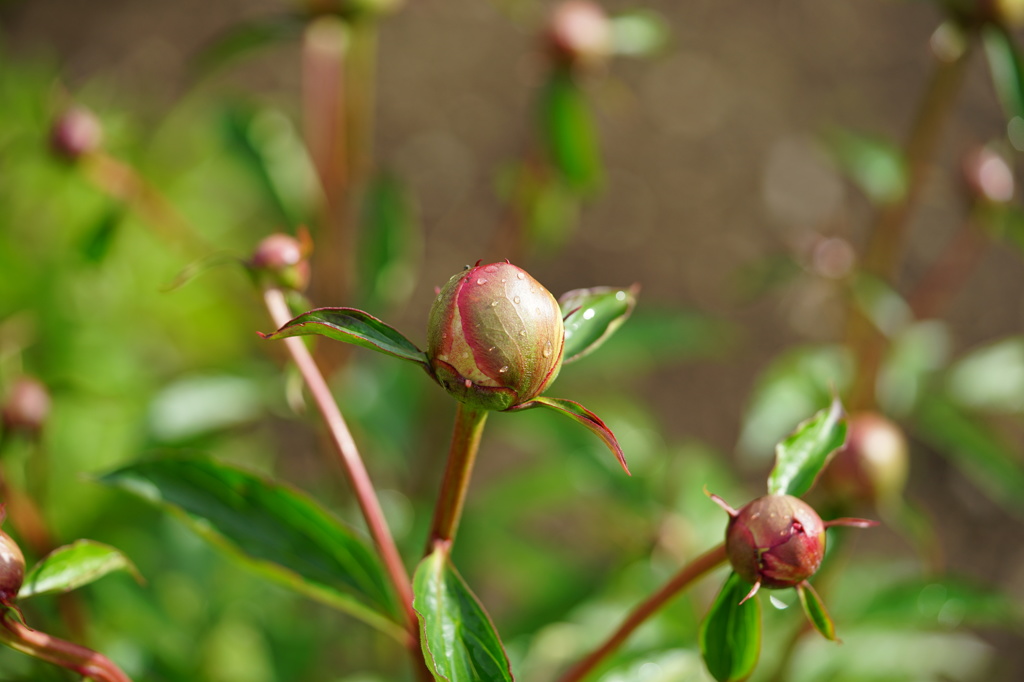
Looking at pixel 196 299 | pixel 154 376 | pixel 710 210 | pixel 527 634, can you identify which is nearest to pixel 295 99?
pixel 196 299

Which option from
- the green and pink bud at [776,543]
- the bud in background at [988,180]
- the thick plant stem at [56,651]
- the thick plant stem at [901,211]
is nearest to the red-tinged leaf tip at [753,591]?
the green and pink bud at [776,543]

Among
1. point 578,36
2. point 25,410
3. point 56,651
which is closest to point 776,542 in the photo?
point 56,651

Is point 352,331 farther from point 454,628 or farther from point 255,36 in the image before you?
point 255,36

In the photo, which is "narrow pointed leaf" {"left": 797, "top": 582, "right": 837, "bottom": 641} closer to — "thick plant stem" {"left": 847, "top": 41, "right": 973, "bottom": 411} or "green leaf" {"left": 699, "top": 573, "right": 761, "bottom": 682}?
"green leaf" {"left": 699, "top": 573, "right": 761, "bottom": 682}

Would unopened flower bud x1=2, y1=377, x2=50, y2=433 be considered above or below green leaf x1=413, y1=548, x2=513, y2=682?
below

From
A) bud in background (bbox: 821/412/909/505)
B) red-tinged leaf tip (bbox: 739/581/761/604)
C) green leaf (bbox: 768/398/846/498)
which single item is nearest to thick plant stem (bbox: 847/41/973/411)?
bud in background (bbox: 821/412/909/505)

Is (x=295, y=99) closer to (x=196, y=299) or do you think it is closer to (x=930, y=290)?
(x=196, y=299)
